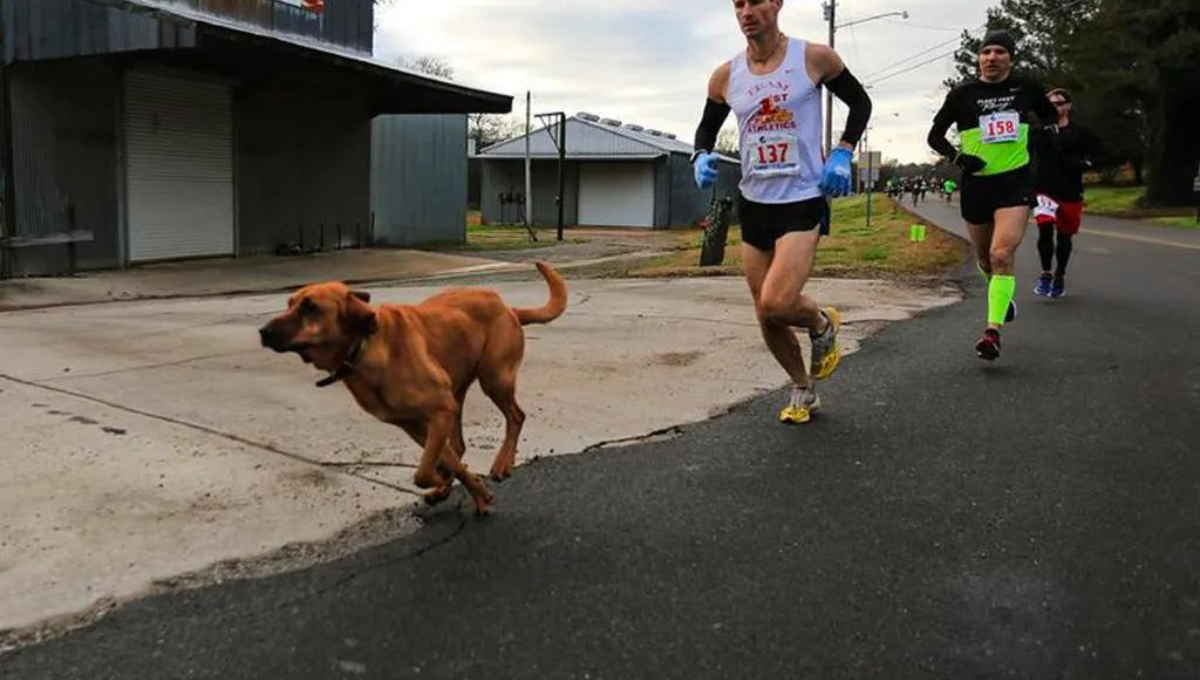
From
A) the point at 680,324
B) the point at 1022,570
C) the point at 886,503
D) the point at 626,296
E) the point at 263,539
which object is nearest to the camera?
the point at 1022,570

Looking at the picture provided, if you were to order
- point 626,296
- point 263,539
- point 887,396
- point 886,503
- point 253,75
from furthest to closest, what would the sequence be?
point 253,75 < point 626,296 < point 887,396 < point 886,503 < point 263,539

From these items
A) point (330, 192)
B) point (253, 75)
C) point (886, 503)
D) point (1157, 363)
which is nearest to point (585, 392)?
point (886, 503)

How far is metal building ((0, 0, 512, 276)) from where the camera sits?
13406 millimetres

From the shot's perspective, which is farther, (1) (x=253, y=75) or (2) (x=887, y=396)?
(1) (x=253, y=75)

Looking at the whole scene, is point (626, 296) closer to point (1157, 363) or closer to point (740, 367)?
point (740, 367)

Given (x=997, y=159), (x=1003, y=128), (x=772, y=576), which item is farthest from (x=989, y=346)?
(x=772, y=576)

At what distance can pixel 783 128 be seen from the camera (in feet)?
16.0

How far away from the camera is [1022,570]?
3.23 meters

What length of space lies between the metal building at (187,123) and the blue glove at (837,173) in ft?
33.6

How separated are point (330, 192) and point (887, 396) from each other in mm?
16643

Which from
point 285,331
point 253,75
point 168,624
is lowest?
point 168,624

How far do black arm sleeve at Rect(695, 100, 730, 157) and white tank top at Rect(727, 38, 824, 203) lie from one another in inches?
11.1

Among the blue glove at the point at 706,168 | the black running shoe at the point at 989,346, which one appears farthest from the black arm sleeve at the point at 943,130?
the blue glove at the point at 706,168

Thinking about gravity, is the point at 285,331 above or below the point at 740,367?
above
